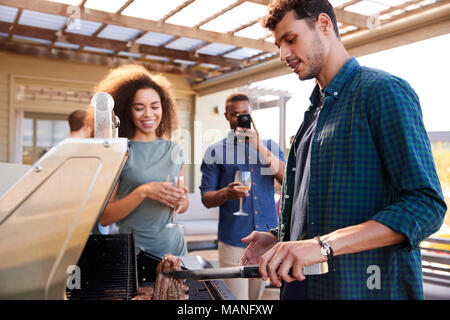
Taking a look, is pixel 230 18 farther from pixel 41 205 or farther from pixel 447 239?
pixel 41 205

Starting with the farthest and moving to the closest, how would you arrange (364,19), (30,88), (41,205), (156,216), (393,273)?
(30,88)
(364,19)
(156,216)
(393,273)
(41,205)

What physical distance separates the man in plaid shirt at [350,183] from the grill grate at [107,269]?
1.40 ft

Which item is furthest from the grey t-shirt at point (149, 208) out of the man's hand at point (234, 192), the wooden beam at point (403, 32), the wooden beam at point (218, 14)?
the wooden beam at point (403, 32)

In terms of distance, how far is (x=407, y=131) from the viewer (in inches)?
40.4

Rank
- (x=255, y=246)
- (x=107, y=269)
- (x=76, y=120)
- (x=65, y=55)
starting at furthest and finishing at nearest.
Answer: (x=65, y=55) → (x=76, y=120) → (x=255, y=246) → (x=107, y=269)

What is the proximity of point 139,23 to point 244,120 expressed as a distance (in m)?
3.20

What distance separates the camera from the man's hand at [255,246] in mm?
1481

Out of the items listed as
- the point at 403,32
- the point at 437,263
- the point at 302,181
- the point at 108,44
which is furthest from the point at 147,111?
the point at 108,44

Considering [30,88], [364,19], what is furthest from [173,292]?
[30,88]

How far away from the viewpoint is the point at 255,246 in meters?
1.52

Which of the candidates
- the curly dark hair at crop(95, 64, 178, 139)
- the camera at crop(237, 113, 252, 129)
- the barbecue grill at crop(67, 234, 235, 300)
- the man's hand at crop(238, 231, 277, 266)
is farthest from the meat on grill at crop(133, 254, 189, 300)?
the camera at crop(237, 113, 252, 129)

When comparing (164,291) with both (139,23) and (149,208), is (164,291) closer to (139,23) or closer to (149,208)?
(149,208)

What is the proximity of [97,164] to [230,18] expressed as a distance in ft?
16.3
